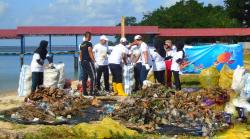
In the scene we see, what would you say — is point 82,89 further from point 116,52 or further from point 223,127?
point 223,127

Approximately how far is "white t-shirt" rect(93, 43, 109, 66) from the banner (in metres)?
7.88

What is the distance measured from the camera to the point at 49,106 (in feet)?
37.7

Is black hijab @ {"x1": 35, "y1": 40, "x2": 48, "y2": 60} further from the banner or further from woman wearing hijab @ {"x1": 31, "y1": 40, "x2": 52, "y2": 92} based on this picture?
the banner

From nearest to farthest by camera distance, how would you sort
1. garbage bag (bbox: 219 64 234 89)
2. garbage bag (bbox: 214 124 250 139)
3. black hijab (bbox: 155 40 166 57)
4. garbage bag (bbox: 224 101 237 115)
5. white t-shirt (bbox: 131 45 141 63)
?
garbage bag (bbox: 214 124 250 139) < garbage bag (bbox: 224 101 237 115) < black hijab (bbox: 155 40 166 57) < white t-shirt (bbox: 131 45 141 63) < garbage bag (bbox: 219 64 234 89)

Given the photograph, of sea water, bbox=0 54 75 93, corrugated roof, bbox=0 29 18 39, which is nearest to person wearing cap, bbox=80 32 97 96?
sea water, bbox=0 54 75 93

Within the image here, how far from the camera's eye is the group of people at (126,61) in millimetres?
15000

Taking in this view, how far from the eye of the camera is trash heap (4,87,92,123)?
424 inches

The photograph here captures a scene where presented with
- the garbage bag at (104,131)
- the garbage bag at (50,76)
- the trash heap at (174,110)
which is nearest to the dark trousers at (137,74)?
the garbage bag at (50,76)

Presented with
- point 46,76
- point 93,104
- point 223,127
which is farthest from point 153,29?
point 223,127

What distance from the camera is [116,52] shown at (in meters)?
15.4

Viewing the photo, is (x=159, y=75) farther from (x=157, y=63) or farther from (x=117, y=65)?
(x=117, y=65)

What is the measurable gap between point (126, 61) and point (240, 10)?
60510 mm

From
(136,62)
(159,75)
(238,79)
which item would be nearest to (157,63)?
(159,75)

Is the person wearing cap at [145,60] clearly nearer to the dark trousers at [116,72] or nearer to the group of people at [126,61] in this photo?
the group of people at [126,61]
